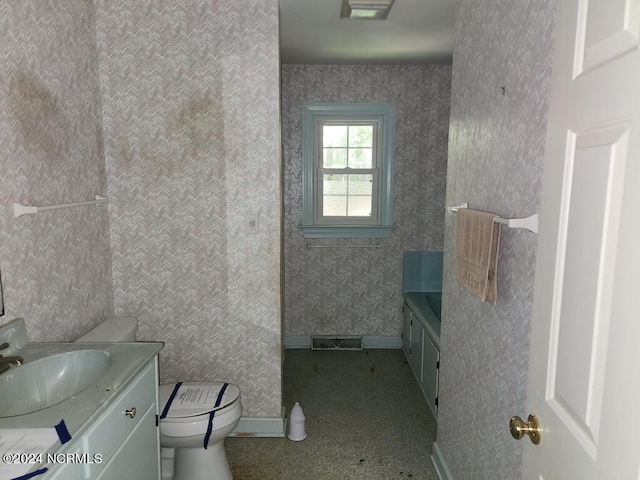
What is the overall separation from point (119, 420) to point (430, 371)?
7.01 feet

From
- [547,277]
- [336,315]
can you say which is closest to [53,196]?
[547,277]

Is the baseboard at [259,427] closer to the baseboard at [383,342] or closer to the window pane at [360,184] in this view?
the baseboard at [383,342]

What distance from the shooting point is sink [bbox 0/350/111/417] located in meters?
1.46

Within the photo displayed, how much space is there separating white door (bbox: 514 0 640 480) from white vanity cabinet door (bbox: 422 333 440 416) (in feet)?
6.19

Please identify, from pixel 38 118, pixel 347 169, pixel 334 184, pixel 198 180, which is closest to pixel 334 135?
pixel 347 169

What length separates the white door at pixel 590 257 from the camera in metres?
0.71

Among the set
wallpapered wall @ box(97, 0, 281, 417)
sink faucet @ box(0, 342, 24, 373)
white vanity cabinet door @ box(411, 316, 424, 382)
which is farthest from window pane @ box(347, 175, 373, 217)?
sink faucet @ box(0, 342, 24, 373)

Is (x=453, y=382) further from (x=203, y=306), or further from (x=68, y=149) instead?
(x=68, y=149)

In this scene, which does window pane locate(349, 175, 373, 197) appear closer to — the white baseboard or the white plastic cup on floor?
the white baseboard

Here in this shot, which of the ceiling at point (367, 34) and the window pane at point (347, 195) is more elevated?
the ceiling at point (367, 34)

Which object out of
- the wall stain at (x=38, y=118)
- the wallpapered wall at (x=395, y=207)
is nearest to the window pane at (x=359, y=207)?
the wallpapered wall at (x=395, y=207)

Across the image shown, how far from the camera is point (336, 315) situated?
4.15 meters

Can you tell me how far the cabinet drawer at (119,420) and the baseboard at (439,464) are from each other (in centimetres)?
149

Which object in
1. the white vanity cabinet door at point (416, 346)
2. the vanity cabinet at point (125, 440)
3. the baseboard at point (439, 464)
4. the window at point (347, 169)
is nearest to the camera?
the vanity cabinet at point (125, 440)
